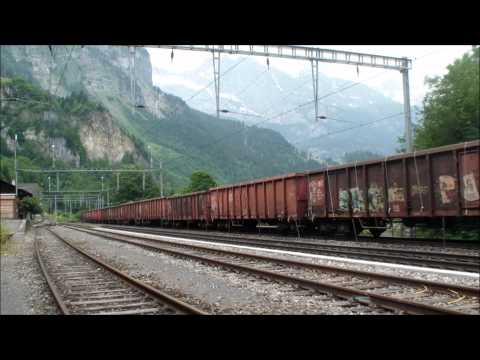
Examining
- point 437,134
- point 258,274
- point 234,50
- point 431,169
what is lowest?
point 258,274

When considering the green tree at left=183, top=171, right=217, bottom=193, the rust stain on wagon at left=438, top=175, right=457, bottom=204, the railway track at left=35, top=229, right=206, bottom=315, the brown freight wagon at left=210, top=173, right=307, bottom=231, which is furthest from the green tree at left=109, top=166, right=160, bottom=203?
the railway track at left=35, top=229, right=206, bottom=315

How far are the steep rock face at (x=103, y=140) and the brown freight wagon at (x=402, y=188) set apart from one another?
15936 centimetres

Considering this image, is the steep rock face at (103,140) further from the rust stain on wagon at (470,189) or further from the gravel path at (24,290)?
the rust stain on wagon at (470,189)

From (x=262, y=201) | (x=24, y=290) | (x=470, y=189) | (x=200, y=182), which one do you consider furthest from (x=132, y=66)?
(x=200, y=182)

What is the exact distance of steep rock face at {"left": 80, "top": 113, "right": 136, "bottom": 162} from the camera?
563ft

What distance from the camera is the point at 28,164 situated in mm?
142000

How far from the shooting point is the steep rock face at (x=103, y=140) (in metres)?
172

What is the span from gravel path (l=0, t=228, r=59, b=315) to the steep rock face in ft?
532

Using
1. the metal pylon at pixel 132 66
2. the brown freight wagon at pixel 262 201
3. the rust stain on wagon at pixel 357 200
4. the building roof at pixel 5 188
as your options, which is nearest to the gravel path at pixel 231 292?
the rust stain on wagon at pixel 357 200

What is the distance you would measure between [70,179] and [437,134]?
387 feet

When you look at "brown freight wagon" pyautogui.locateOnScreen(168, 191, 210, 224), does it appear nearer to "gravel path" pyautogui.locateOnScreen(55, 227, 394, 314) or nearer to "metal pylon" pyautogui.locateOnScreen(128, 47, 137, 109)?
"metal pylon" pyautogui.locateOnScreen(128, 47, 137, 109)

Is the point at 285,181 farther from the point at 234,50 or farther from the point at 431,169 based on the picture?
the point at 431,169
